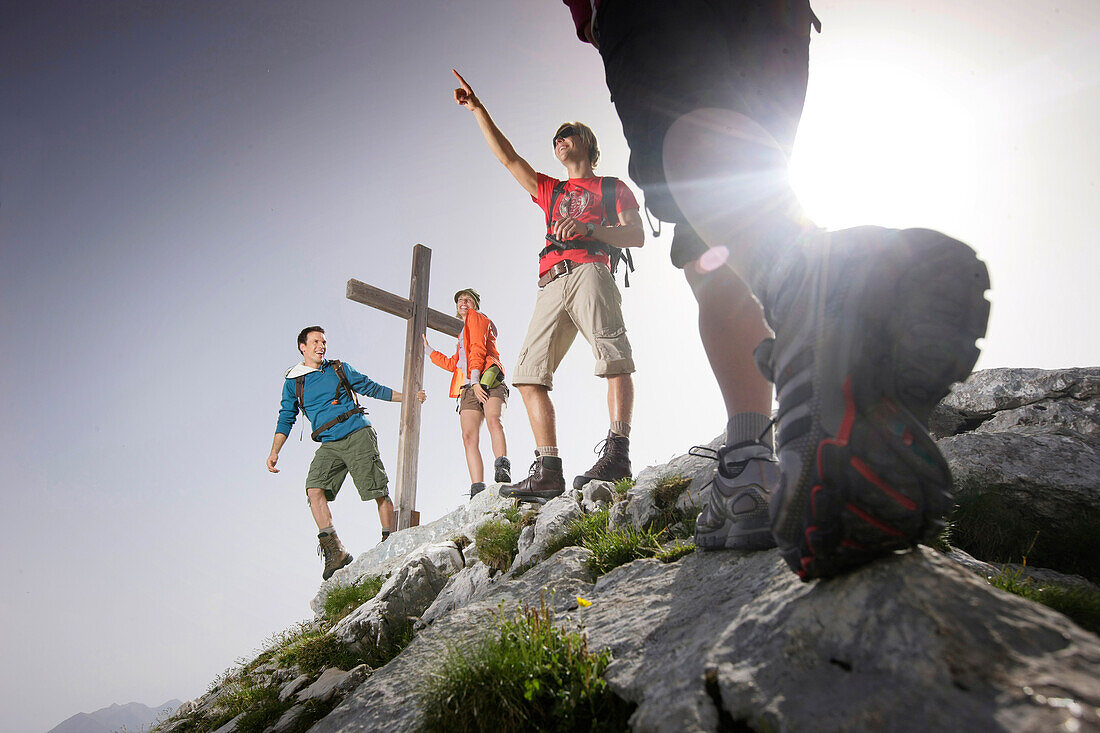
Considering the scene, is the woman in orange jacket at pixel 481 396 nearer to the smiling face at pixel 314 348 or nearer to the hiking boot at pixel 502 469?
the hiking boot at pixel 502 469

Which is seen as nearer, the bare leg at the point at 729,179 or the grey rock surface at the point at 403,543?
the bare leg at the point at 729,179

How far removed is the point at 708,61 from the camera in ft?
5.20

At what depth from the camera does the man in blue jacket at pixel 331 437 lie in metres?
7.39

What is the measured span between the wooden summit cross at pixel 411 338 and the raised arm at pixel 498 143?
4668 mm

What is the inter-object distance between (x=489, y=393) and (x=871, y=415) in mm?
6751

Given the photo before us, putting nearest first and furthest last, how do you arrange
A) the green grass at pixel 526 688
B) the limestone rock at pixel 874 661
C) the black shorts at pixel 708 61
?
the limestone rock at pixel 874 661 < the green grass at pixel 526 688 < the black shorts at pixel 708 61

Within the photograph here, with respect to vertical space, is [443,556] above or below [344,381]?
below

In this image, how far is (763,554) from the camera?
1609 millimetres

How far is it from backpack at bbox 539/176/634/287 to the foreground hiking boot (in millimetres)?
3642

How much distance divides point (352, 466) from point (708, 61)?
23.4 feet

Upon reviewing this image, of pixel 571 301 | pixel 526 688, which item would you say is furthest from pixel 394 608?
pixel 571 301

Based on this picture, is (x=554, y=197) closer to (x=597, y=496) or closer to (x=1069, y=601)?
(x=597, y=496)

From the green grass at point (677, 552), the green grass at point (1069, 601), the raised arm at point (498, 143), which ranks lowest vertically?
the green grass at point (1069, 601)

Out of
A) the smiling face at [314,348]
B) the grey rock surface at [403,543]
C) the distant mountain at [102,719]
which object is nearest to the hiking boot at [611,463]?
the grey rock surface at [403,543]
